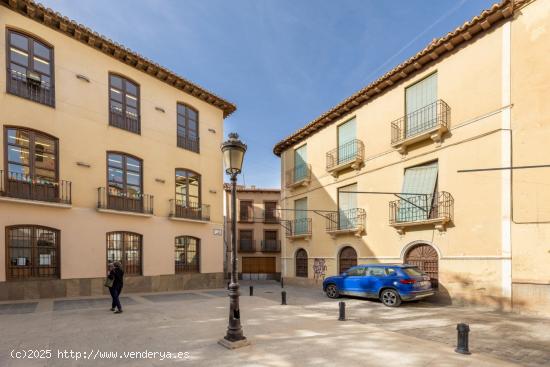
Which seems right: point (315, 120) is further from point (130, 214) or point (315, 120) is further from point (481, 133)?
point (130, 214)

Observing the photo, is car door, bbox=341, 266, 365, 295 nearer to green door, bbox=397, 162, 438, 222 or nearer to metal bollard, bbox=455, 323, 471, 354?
green door, bbox=397, 162, 438, 222

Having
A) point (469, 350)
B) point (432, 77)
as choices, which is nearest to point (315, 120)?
point (432, 77)

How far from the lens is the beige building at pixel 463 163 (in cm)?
1024

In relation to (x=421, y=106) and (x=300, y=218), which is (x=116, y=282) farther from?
(x=300, y=218)

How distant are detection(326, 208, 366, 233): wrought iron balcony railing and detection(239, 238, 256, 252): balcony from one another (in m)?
13.6

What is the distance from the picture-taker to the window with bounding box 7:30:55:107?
12.2 m

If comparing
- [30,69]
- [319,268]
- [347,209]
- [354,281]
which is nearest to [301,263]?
[319,268]

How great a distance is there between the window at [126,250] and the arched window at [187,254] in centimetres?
211

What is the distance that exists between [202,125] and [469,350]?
1617cm

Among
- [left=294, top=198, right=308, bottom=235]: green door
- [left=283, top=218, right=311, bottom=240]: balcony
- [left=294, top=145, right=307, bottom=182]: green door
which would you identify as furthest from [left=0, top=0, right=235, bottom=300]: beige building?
[left=294, top=145, right=307, bottom=182]: green door

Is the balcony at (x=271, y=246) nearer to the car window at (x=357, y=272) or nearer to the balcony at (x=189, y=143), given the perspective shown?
the balcony at (x=189, y=143)

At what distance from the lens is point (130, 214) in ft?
48.8

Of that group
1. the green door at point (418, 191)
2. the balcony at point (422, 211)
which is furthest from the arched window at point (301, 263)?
the green door at point (418, 191)

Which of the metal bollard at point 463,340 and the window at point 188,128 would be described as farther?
the window at point 188,128
